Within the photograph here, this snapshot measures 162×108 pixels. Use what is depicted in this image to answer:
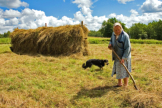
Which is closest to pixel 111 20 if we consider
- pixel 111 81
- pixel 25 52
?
pixel 25 52

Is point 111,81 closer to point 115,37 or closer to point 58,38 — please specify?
point 115,37

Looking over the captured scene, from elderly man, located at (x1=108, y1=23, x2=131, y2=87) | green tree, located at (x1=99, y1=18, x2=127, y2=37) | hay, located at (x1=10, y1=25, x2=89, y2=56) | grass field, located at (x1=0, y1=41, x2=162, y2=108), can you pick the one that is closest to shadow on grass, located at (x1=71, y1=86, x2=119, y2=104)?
grass field, located at (x1=0, y1=41, x2=162, y2=108)

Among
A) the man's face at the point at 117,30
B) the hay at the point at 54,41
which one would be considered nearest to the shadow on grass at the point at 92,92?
the man's face at the point at 117,30

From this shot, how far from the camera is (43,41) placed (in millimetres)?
10109

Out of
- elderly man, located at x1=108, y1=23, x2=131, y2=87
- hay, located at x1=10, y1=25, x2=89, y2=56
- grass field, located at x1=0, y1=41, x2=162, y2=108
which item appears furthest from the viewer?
hay, located at x1=10, y1=25, x2=89, y2=56

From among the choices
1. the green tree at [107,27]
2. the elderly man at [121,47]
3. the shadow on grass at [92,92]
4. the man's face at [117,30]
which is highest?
the green tree at [107,27]

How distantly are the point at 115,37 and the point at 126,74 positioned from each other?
3.54ft

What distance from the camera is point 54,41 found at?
9.84m

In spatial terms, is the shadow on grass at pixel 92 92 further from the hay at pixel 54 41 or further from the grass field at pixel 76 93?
the hay at pixel 54 41

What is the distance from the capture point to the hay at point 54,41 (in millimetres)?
9303

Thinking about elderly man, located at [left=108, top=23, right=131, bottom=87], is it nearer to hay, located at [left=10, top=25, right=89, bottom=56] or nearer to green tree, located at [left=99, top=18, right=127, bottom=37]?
hay, located at [left=10, top=25, right=89, bottom=56]

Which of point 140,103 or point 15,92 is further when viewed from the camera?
point 15,92

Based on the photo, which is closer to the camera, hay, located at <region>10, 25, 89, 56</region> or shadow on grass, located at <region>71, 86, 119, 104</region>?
shadow on grass, located at <region>71, 86, 119, 104</region>

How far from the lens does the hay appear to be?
9.30 metres
